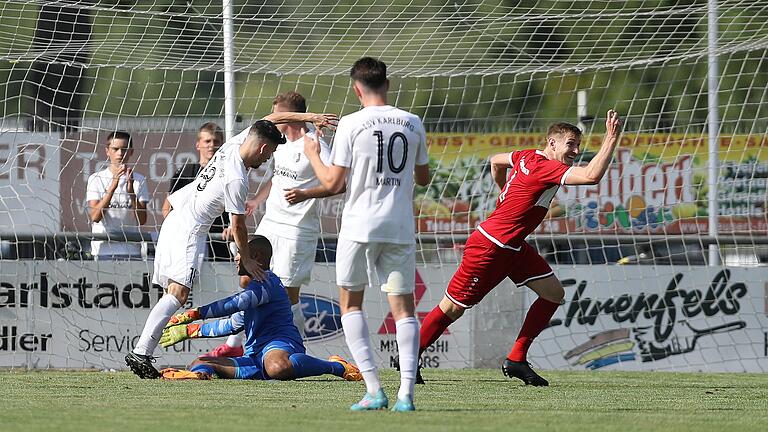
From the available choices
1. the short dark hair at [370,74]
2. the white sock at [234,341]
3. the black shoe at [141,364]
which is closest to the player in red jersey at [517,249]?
the white sock at [234,341]

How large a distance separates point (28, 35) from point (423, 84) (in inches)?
193

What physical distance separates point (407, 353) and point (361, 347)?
24 centimetres

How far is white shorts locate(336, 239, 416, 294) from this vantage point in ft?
22.0

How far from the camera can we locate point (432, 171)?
49.2ft

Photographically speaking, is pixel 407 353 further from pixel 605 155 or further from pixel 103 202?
pixel 103 202

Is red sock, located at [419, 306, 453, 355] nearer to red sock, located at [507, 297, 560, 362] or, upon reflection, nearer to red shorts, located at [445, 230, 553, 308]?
red shorts, located at [445, 230, 553, 308]

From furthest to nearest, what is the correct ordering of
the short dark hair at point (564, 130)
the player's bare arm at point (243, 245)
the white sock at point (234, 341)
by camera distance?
the white sock at point (234, 341) < the short dark hair at point (564, 130) < the player's bare arm at point (243, 245)

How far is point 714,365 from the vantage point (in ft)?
40.0

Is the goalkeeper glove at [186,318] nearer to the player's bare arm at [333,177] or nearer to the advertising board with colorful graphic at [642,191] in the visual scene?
the player's bare arm at [333,177]

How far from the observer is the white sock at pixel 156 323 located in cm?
917

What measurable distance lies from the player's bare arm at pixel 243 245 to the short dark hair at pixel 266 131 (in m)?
0.57

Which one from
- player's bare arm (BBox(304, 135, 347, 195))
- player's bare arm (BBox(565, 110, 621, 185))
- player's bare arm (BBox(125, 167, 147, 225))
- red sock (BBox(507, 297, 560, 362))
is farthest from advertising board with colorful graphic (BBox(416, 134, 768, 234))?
player's bare arm (BBox(304, 135, 347, 195))

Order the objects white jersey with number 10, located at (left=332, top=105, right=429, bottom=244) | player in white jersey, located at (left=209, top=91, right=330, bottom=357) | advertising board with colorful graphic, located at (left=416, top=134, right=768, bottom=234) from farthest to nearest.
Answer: advertising board with colorful graphic, located at (left=416, top=134, right=768, bottom=234) → player in white jersey, located at (left=209, top=91, right=330, bottom=357) → white jersey with number 10, located at (left=332, top=105, right=429, bottom=244)

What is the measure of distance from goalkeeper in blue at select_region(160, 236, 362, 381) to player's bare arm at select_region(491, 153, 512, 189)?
179 cm
